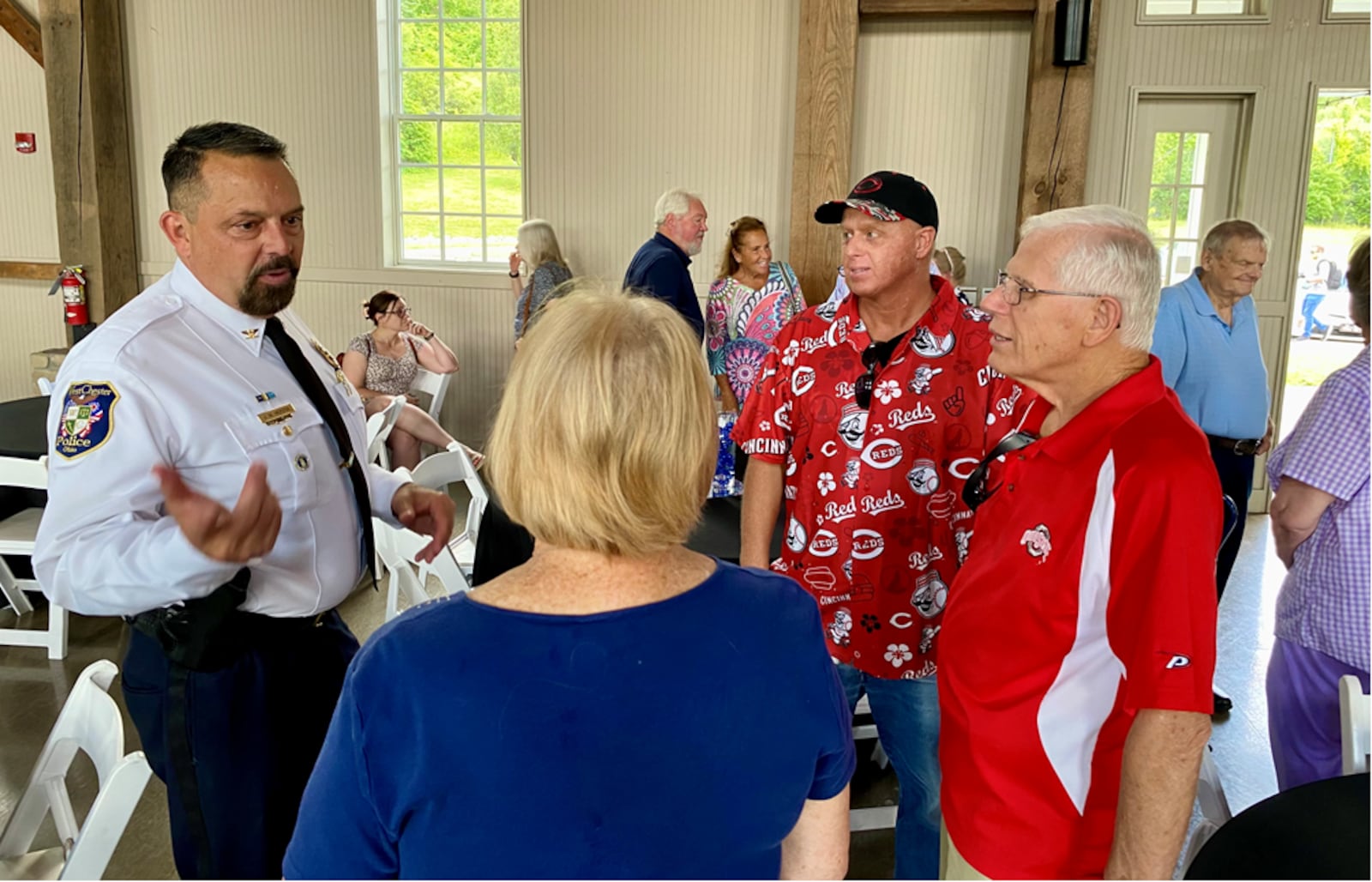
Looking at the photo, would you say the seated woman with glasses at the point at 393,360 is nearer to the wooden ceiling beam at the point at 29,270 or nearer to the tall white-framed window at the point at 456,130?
the tall white-framed window at the point at 456,130

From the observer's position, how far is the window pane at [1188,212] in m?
6.30

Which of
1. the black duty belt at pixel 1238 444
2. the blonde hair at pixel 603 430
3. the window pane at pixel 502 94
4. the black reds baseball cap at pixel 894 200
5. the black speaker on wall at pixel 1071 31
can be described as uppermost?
the black speaker on wall at pixel 1071 31

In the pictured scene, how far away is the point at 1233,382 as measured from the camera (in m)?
3.65

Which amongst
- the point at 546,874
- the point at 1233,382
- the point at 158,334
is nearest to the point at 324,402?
the point at 158,334

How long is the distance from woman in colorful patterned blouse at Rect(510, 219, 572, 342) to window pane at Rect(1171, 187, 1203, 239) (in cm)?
395

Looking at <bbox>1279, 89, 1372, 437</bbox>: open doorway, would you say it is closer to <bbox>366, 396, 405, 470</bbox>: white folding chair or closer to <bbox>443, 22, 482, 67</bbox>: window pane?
<bbox>443, 22, 482, 67</bbox>: window pane

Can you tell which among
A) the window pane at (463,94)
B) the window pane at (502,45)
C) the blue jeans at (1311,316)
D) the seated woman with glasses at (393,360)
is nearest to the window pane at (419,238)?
the window pane at (463,94)

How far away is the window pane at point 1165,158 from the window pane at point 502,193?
437 centimetres

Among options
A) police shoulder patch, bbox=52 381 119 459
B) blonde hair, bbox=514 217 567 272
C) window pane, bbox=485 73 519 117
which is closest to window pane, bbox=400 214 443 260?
window pane, bbox=485 73 519 117

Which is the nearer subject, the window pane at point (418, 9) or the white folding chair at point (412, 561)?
the white folding chair at point (412, 561)

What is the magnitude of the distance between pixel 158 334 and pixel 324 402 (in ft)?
1.05

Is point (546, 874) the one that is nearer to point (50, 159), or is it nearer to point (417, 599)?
point (417, 599)

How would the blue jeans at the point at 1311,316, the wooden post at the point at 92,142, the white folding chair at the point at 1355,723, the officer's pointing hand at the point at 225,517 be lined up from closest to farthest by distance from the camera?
the officer's pointing hand at the point at 225,517, the white folding chair at the point at 1355,723, the wooden post at the point at 92,142, the blue jeans at the point at 1311,316

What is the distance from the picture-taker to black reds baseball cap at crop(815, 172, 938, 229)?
2115 mm
